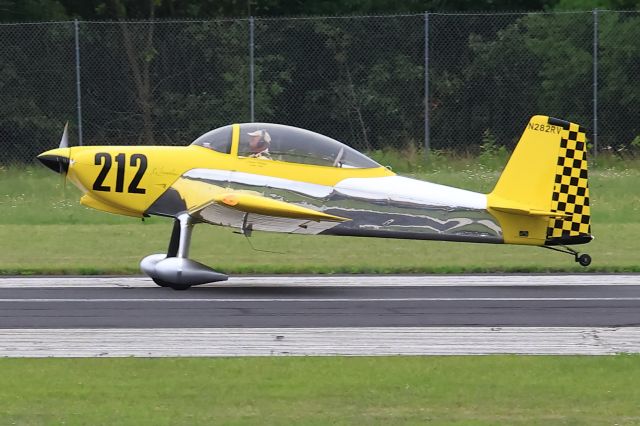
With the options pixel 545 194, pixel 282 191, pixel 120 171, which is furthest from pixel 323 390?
pixel 120 171

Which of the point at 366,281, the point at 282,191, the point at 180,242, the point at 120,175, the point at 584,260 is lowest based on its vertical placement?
the point at 366,281

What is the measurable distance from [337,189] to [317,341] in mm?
3633

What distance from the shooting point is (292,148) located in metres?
14.2

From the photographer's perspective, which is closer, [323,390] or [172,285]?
[323,390]

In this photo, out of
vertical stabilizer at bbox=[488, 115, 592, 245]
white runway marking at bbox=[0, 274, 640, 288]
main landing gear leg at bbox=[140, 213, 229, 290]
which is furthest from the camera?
white runway marking at bbox=[0, 274, 640, 288]

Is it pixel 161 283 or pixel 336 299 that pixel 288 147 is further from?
pixel 161 283

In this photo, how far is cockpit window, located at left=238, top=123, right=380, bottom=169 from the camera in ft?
46.3

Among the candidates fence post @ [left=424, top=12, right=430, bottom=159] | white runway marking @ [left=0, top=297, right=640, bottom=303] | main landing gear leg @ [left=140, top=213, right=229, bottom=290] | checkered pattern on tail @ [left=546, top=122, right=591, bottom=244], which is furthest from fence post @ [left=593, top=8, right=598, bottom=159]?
main landing gear leg @ [left=140, top=213, right=229, bottom=290]

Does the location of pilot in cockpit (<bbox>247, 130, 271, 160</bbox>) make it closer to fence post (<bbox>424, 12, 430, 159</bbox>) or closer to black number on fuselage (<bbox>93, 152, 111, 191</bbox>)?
black number on fuselage (<bbox>93, 152, 111, 191</bbox>)

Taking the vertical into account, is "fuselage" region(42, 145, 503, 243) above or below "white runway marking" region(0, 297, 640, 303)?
above

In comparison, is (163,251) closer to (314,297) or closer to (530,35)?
(314,297)

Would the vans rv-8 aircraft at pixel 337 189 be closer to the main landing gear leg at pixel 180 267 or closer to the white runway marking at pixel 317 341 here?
the main landing gear leg at pixel 180 267

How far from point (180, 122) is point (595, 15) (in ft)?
27.2

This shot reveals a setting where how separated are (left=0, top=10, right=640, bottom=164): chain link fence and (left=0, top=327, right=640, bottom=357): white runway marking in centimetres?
1331
